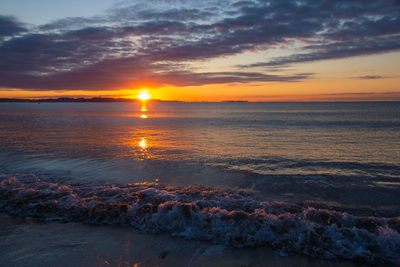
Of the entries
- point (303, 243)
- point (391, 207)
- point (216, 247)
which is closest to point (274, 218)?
point (303, 243)

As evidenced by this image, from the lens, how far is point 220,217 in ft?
21.2

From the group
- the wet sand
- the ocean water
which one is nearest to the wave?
the ocean water

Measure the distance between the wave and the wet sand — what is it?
329 mm

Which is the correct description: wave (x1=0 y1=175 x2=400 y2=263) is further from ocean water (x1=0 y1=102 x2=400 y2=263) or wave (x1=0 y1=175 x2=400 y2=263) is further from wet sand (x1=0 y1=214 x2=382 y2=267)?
wet sand (x1=0 y1=214 x2=382 y2=267)

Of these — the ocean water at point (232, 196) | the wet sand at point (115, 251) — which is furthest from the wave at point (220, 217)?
the wet sand at point (115, 251)

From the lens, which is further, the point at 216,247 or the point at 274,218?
the point at 274,218

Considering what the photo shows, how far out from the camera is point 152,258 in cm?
488

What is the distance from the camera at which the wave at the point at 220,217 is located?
17.7 ft

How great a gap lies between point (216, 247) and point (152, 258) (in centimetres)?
145

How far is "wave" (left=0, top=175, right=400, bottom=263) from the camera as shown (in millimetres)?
5391

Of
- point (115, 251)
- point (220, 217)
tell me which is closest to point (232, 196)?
point (220, 217)

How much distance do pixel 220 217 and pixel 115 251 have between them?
2.75 m

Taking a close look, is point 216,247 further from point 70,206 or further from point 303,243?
point 70,206

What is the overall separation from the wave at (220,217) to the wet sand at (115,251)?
33cm
